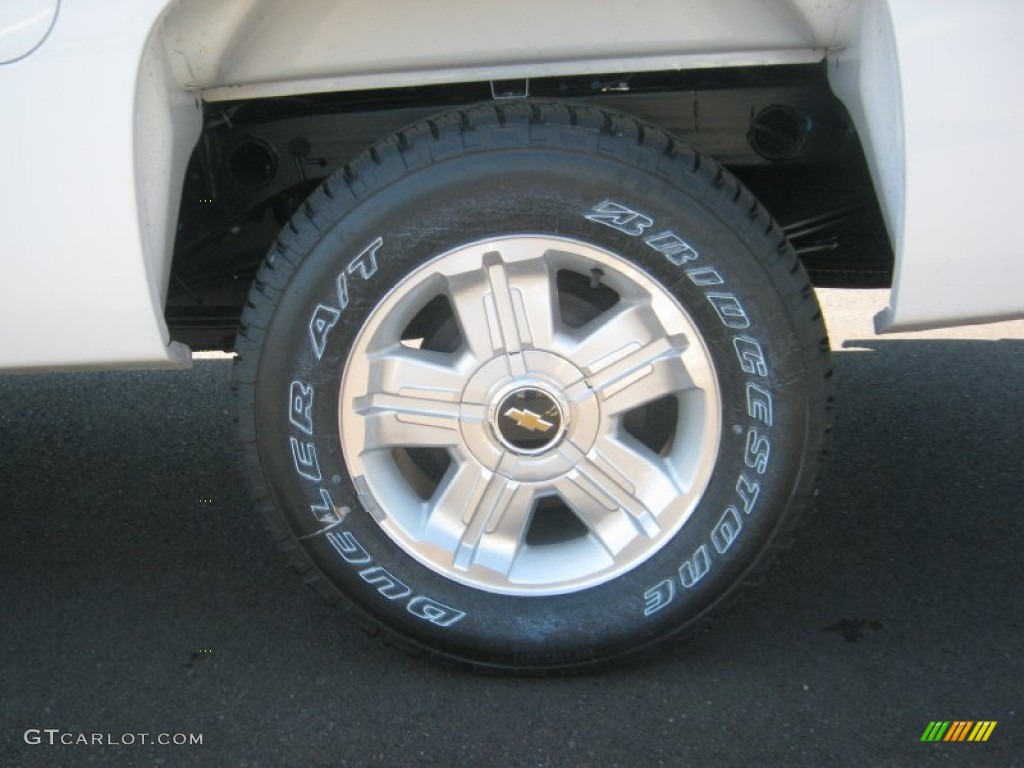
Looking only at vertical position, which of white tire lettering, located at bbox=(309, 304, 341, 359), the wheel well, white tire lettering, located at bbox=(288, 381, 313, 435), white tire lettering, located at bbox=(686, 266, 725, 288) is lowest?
white tire lettering, located at bbox=(288, 381, 313, 435)

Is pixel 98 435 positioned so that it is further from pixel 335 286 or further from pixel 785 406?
pixel 785 406

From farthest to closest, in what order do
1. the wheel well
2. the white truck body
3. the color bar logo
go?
the wheel well
the color bar logo
the white truck body

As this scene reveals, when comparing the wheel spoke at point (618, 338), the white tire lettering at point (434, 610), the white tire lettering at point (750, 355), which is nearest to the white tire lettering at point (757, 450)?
the white tire lettering at point (750, 355)

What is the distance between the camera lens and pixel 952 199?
1.84m

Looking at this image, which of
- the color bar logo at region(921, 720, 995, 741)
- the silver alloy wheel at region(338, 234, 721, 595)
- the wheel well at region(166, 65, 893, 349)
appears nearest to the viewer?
the color bar logo at region(921, 720, 995, 741)

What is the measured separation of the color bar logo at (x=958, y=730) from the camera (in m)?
1.93

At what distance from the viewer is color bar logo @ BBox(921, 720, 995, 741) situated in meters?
1.93

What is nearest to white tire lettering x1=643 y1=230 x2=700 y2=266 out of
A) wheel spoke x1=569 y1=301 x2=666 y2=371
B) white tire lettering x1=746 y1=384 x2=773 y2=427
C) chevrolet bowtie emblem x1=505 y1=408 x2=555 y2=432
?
wheel spoke x1=569 y1=301 x2=666 y2=371

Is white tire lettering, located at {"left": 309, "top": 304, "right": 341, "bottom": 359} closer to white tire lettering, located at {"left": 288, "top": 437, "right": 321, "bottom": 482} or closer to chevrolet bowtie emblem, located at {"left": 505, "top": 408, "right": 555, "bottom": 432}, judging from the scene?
white tire lettering, located at {"left": 288, "top": 437, "right": 321, "bottom": 482}

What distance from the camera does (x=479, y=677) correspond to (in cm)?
216

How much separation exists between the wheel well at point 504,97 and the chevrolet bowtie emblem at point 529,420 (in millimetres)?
660

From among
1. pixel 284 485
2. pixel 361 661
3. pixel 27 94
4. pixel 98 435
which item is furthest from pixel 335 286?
pixel 98 435

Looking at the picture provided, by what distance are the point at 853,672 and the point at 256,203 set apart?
5.46ft

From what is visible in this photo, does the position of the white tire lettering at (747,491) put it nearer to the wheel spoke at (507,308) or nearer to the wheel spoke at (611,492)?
the wheel spoke at (611,492)
